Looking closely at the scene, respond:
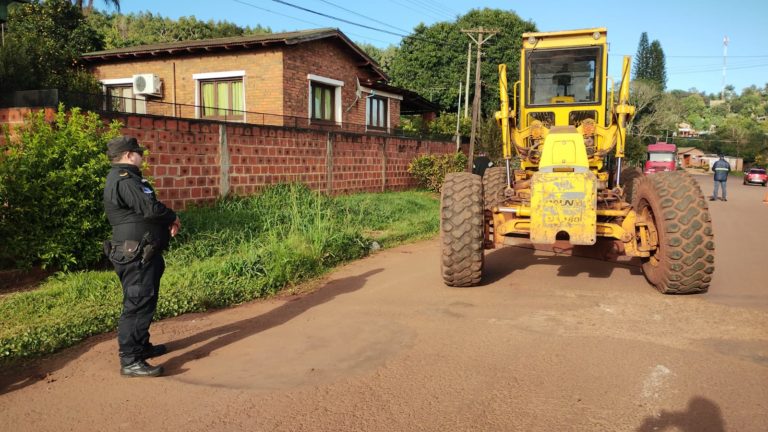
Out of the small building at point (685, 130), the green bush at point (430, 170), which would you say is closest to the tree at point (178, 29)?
the green bush at point (430, 170)

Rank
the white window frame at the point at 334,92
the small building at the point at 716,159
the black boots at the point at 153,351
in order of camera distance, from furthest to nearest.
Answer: the small building at the point at 716,159
the white window frame at the point at 334,92
the black boots at the point at 153,351

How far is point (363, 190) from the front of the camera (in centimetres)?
1622

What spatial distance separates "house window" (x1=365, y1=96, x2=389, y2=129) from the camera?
923 inches

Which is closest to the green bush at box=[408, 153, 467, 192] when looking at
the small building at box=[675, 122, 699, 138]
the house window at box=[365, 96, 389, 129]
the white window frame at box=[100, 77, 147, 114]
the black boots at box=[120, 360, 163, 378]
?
the house window at box=[365, 96, 389, 129]

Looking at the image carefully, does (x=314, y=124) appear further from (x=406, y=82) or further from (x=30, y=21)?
(x=406, y=82)

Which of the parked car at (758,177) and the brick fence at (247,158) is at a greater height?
the brick fence at (247,158)

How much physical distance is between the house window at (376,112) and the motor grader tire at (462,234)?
1719 centimetres

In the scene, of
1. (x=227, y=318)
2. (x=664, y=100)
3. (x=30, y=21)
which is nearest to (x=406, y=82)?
(x=30, y=21)

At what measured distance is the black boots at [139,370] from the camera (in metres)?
4.01

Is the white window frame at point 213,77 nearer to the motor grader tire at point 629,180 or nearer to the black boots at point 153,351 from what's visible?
the motor grader tire at point 629,180

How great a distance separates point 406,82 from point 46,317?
44.3 m

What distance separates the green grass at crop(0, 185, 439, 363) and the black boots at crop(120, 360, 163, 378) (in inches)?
37.4

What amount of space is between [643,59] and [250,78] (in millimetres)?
96715

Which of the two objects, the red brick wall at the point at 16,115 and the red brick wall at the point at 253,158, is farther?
the red brick wall at the point at 253,158
